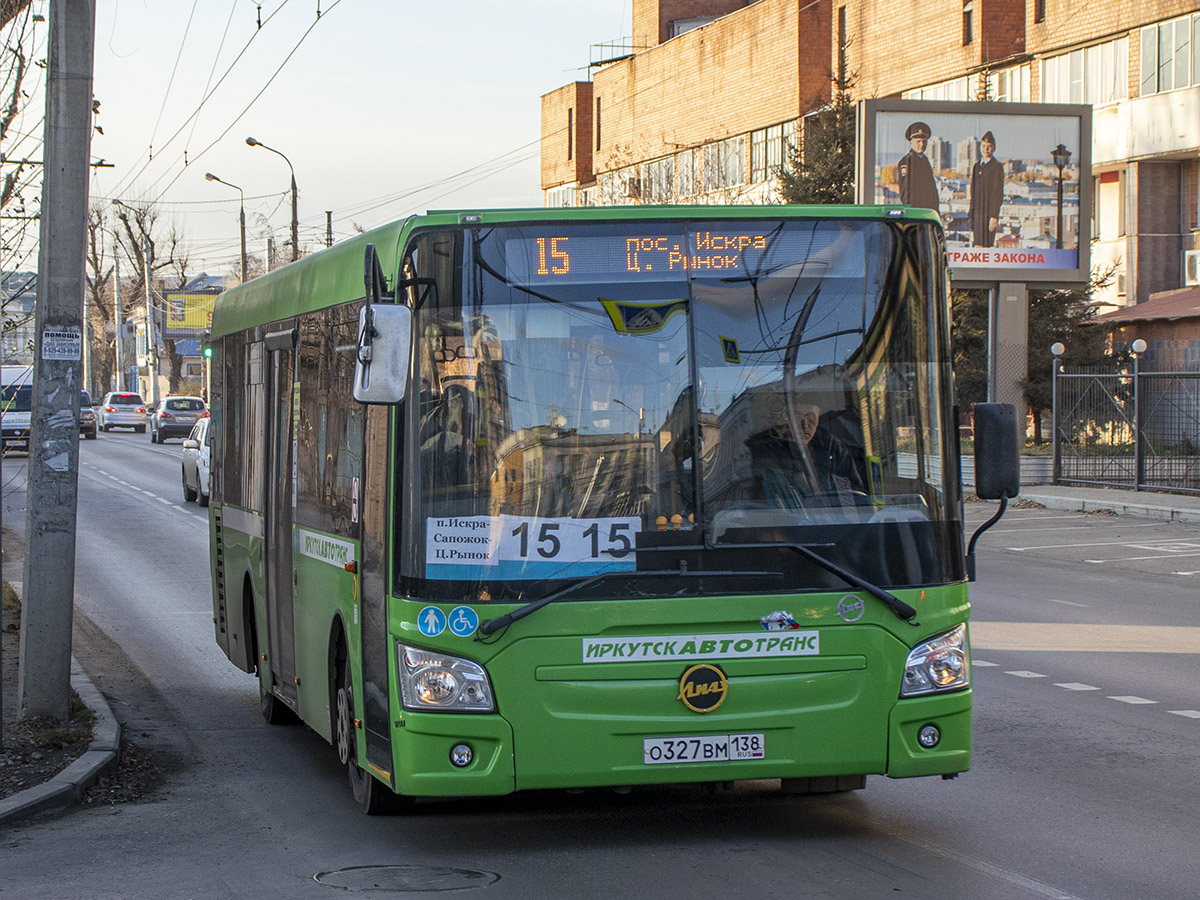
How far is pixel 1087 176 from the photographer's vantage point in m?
31.1

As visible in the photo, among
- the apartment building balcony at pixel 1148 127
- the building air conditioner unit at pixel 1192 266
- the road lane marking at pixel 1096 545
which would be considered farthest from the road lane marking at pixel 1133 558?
the building air conditioner unit at pixel 1192 266

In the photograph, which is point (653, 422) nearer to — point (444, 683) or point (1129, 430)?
point (444, 683)

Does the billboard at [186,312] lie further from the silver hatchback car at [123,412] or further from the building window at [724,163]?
the building window at [724,163]

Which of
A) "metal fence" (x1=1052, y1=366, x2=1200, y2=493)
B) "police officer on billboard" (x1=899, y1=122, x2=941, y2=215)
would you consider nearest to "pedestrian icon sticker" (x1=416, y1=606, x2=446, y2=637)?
"metal fence" (x1=1052, y1=366, x2=1200, y2=493)

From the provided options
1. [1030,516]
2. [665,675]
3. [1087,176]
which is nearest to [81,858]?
[665,675]

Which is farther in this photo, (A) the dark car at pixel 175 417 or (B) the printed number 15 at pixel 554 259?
(A) the dark car at pixel 175 417

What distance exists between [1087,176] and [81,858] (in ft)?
92.1

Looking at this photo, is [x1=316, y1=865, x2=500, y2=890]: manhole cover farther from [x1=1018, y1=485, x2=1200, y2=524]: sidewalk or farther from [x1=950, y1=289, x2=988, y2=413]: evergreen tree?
[x1=950, y1=289, x2=988, y2=413]: evergreen tree

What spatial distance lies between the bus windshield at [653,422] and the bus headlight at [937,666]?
0.84 ft

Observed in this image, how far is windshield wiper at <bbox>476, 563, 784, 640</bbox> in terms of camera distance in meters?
5.73

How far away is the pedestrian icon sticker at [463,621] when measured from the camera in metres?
5.78

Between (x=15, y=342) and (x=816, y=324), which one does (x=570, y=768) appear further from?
(x=15, y=342)

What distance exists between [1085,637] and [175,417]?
163ft

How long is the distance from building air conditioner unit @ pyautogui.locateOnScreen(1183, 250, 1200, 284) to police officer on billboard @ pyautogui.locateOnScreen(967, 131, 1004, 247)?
46.8 feet
